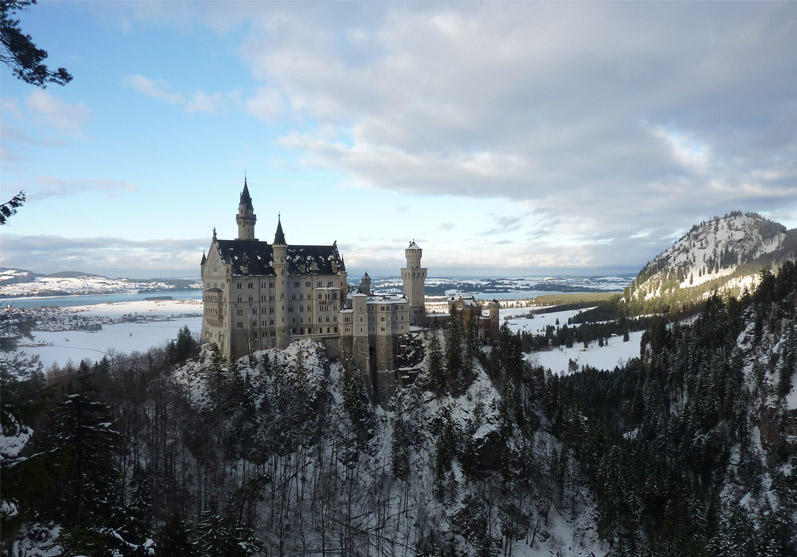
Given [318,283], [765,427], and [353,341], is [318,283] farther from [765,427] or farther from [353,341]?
[765,427]

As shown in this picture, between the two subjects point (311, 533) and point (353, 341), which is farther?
point (353, 341)

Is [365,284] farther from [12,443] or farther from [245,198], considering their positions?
[12,443]

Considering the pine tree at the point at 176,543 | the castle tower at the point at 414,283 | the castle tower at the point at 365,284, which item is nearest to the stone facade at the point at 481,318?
the castle tower at the point at 414,283

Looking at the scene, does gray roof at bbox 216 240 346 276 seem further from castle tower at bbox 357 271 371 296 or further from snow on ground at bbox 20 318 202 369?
snow on ground at bbox 20 318 202 369

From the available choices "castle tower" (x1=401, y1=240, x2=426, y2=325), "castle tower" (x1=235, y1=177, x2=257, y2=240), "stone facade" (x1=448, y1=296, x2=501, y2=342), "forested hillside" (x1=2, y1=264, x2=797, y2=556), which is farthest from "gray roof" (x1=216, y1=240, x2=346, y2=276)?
"stone facade" (x1=448, y1=296, x2=501, y2=342)

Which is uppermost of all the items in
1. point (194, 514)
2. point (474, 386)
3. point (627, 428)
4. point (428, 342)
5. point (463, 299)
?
point (463, 299)

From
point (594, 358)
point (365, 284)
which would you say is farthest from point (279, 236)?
point (594, 358)

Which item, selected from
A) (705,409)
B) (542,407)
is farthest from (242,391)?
(705,409)
